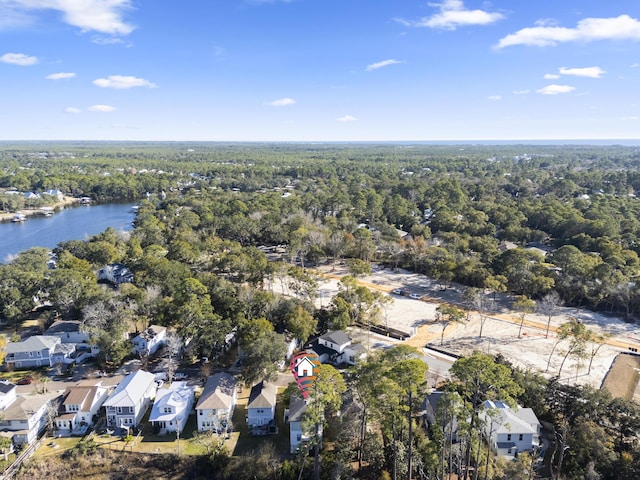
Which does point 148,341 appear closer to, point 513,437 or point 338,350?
point 338,350

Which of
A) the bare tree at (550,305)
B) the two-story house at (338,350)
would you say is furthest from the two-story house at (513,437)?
the bare tree at (550,305)

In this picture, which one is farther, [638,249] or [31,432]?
[638,249]

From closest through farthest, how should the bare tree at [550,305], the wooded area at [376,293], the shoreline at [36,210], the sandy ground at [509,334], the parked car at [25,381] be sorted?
the wooded area at [376,293] < the parked car at [25,381] < the sandy ground at [509,334] < the bare tree at [550,305] < the shoreline at [36,210]

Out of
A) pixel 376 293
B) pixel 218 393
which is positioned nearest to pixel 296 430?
pixel 218 393

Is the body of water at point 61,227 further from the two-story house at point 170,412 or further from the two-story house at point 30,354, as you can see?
the two-story house at point 170,412

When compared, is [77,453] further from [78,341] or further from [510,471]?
[510,471]

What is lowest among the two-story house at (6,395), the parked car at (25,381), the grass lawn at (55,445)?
the grass lawn at (55,445)

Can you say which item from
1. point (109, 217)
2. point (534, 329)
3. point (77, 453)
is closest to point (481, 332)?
point (534, 329)
